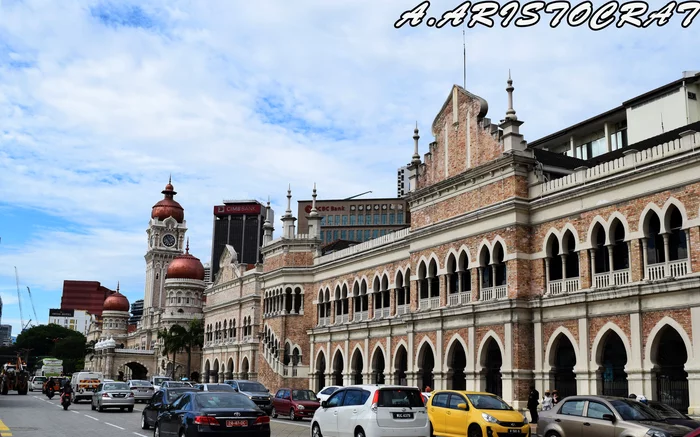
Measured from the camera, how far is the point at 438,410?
816 inches

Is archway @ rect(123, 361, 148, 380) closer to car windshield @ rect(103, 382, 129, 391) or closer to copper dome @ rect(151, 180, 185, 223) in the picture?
copper dome @ rect(151, 180, 185, 223)

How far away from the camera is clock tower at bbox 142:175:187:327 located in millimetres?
113500

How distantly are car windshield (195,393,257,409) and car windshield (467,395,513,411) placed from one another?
5.79m

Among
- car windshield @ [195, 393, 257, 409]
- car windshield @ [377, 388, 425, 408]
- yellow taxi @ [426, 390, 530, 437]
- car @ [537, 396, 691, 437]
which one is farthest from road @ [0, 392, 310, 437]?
car @ [537, 396, 691, 437]

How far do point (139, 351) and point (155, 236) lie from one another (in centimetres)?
2156

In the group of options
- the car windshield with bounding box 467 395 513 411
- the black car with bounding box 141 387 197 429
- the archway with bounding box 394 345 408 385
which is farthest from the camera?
the archway with bounding box 394 345 408 385

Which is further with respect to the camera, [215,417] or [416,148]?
[416,148]

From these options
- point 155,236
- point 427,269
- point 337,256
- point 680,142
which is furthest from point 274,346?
point 155,236

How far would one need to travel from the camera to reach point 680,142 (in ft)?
82.3

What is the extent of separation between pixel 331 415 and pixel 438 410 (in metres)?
3.54

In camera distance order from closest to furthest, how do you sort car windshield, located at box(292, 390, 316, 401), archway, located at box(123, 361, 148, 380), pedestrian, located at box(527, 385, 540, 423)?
1. pedestrian, located at box(527, 385, 540, 423)
2. car windshield, located at box(292, 390, 316, 401)
3. archway, located at box(123, 361, 148, 380)

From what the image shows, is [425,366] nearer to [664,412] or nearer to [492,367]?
[492,367]

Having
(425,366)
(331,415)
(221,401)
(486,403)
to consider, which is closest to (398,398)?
(331,415)

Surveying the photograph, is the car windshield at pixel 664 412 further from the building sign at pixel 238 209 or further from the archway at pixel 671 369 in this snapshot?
the building sign at pixel 238 209
